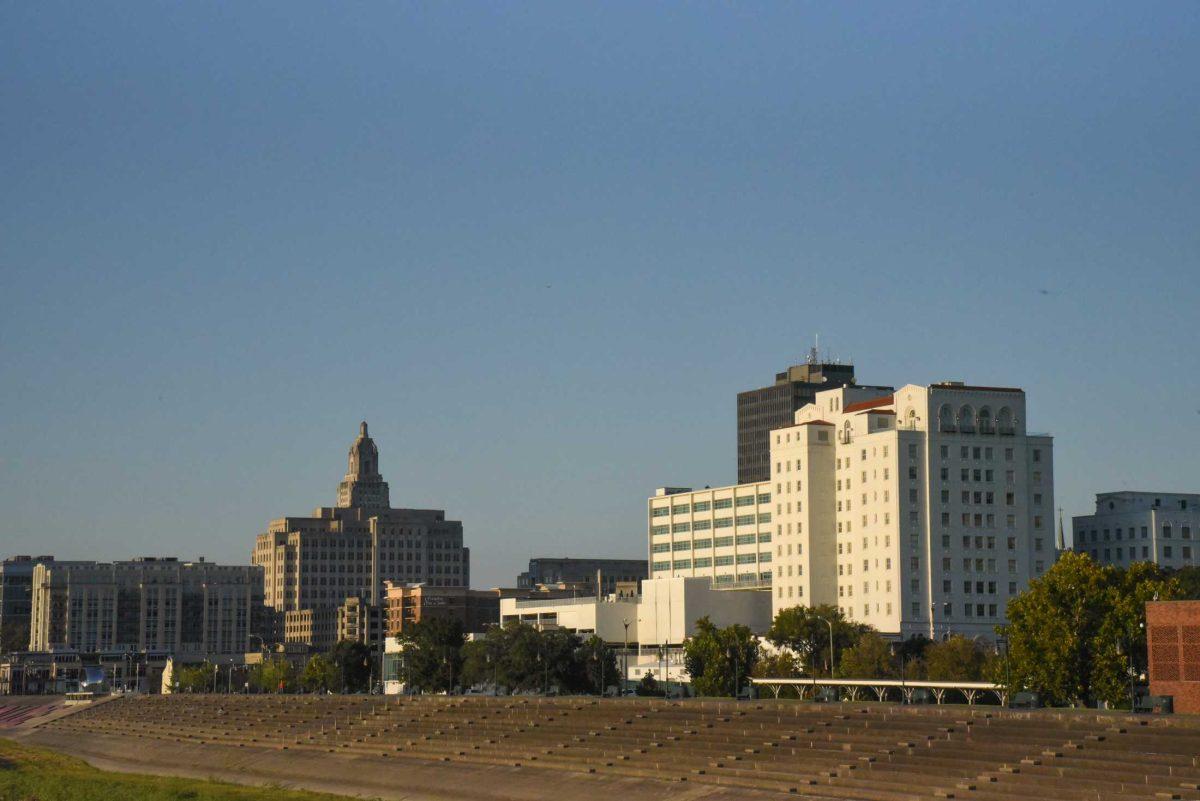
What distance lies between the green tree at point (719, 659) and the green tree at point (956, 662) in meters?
18.0

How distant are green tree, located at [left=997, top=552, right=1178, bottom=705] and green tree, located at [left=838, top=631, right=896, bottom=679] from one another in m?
49.7

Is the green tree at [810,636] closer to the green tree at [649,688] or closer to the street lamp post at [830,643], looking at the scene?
the street lamp post at [830,643]

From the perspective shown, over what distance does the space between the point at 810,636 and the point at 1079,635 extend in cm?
7423

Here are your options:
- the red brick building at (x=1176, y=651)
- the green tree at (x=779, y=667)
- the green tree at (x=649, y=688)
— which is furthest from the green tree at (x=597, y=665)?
the red brick building at (x=1176, y=651)

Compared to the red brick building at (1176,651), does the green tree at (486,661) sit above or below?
below

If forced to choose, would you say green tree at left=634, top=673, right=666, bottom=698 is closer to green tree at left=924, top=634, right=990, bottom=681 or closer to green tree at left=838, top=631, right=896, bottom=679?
green tree at left=838, top=631, right=896, bottom=679

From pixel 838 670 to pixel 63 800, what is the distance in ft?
310

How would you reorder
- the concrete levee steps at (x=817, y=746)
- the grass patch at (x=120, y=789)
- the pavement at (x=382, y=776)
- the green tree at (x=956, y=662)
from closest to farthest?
the concrete levee steps at (x=817, y=746) < the pavement at (x=382, y=776) < the grass patch at (x=120, y=789) < the green tree at (x=956, y=662)

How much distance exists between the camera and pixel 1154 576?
138375 millimetres

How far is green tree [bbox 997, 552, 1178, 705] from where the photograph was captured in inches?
4616

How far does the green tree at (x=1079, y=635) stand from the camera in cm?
11725

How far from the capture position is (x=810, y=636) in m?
192

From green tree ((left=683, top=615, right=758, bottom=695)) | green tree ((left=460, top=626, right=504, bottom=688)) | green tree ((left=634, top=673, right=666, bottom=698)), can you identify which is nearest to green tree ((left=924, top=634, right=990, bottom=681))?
green tree ((left=683, top=615, right=758, bottom=695))

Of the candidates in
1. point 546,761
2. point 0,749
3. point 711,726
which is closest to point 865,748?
point 711,726
